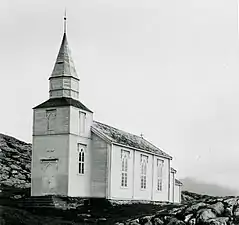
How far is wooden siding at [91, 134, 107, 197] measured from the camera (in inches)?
822

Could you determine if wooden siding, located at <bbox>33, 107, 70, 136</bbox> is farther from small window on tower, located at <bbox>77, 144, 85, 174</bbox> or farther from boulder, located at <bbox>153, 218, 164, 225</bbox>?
boulder, located at <bbox>153, 218, 164, 225</bbox>

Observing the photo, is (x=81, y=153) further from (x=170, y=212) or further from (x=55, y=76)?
(x=170, y=212)

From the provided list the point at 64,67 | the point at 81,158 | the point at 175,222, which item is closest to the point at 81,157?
the point at 81,158

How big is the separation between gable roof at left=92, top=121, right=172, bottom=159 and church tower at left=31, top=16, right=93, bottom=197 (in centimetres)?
96

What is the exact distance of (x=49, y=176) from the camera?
20078mm

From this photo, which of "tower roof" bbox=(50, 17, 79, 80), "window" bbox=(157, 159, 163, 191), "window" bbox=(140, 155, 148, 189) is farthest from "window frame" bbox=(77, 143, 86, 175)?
"window" bbox=(157, 159, 163, 191)

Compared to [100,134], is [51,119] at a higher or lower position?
higher

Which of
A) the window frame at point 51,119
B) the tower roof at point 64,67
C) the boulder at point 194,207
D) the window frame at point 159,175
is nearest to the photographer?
the boulder at point 194,207

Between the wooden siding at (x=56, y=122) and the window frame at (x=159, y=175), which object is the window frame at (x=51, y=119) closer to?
the wooden siding at (x=56, y=122)

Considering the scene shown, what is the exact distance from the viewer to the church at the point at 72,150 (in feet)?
65.6

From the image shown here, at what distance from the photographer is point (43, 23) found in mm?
13148

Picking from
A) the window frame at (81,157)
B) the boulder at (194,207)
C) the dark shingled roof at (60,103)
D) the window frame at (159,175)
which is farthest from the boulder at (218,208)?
the window frame at (159,175)

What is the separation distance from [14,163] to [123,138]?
12.6 m

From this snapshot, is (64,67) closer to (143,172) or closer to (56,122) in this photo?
(56,122)
